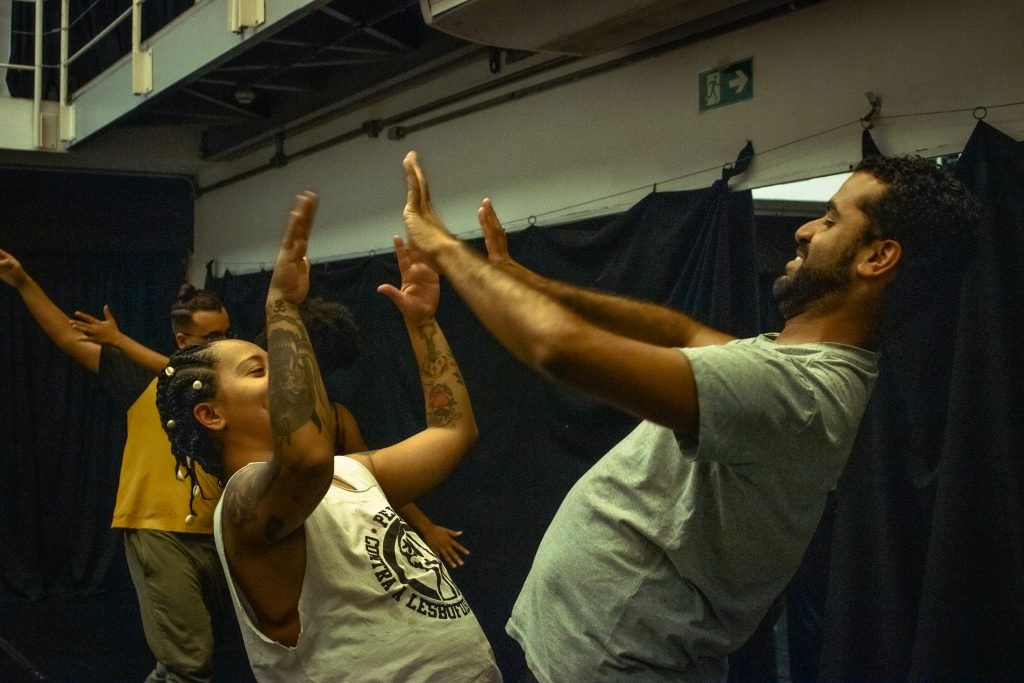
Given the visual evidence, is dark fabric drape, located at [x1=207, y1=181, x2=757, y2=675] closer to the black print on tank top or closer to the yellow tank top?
the yellow tank top

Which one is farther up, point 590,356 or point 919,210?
point 919,210

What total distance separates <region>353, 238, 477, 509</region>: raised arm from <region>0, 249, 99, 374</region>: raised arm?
2238mm

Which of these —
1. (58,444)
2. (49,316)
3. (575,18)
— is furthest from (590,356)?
(58,444)

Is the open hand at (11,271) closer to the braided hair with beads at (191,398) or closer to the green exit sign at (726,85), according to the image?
the braided hair with beads at (191,398)

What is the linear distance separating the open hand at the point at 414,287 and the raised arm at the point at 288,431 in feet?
1.17

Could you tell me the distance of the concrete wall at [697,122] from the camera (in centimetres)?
280

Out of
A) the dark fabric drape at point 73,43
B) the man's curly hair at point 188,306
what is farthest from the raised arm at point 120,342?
the dark fabric drape at point 73,43

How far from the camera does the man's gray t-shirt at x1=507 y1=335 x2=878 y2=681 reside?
1.35 meters

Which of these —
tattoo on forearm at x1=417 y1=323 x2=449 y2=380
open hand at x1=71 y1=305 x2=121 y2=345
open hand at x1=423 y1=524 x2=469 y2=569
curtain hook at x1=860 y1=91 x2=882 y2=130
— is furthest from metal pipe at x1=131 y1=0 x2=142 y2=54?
tattoo on forearm at x1=417 y1=323 x2=449 y2=380

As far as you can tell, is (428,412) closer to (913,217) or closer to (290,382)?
(290,382)

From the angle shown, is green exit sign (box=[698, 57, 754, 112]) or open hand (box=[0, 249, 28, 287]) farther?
open hand (box=[0, 249, 28, 287])

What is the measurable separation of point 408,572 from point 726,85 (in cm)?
227

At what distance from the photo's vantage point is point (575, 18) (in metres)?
3.31

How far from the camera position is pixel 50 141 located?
5.80 m
